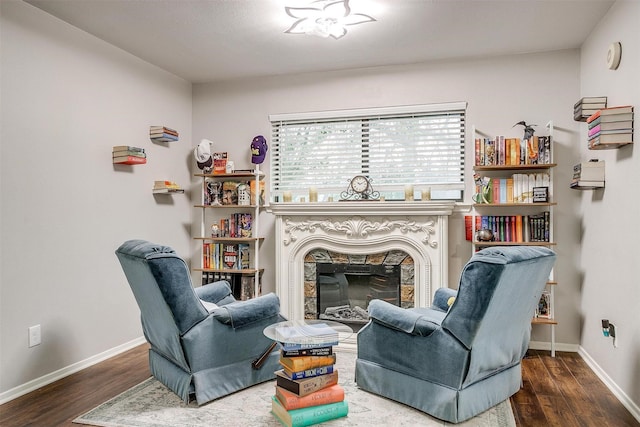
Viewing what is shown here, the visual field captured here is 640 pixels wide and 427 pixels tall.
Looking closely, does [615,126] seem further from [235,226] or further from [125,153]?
[125,153]

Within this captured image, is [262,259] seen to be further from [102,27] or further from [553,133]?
[553,133]

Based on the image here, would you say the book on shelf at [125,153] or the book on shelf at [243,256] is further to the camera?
the book on shelf at [243,256]

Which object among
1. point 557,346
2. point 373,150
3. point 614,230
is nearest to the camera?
point 614,230

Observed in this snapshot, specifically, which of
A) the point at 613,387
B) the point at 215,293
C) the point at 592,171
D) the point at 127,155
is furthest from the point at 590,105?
the point at 127,155

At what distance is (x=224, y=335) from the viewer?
110 inches

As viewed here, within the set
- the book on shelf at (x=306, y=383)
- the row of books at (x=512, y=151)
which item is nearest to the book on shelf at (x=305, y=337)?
the book on shelf at (x=306, y=383)

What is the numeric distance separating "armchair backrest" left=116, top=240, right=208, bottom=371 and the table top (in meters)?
0.50

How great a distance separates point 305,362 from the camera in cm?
249

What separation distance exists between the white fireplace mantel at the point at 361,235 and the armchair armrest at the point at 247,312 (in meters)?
1.28

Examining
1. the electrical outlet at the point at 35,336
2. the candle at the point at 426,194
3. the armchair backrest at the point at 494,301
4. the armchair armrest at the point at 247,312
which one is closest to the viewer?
the armchair backrest at the point at 494,301

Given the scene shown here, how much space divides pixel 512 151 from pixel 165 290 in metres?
2.96

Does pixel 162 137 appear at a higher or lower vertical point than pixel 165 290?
higher

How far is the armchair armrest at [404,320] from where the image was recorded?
2516mm

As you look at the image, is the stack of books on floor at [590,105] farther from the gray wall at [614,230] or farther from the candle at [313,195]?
the candle at [313,195]
